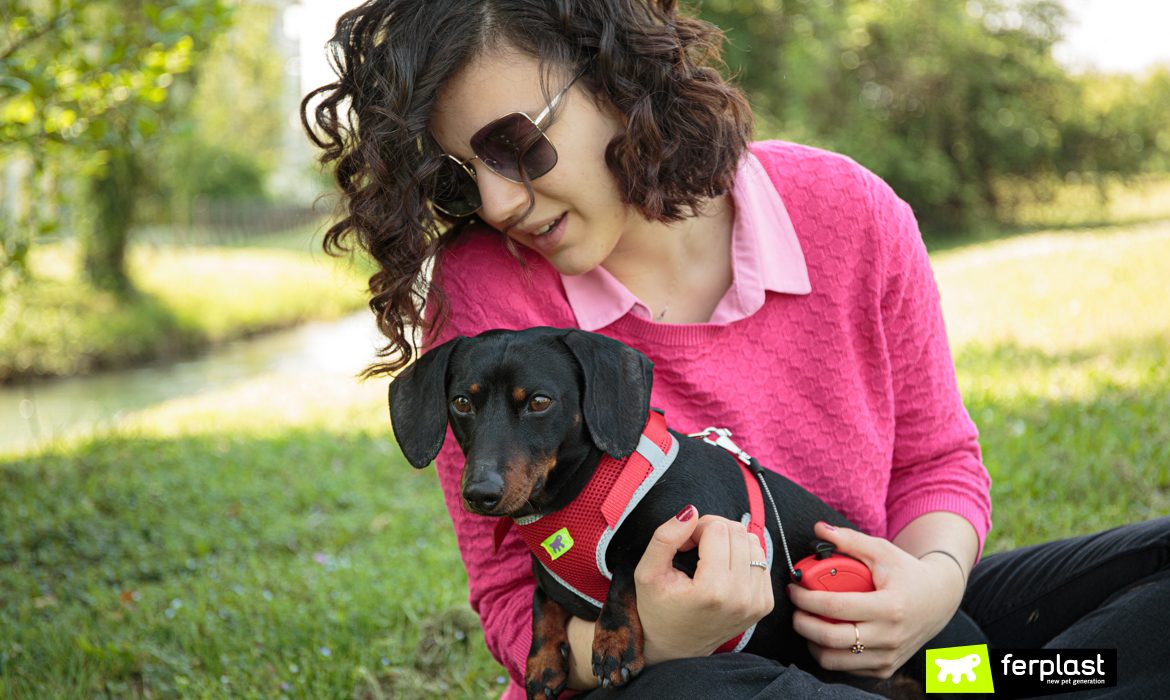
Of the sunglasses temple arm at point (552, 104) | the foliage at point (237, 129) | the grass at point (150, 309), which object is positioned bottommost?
the foliage at point (237, 129)

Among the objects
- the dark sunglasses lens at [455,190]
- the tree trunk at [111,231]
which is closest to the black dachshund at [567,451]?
the dark sunglasses lens at [455,190]

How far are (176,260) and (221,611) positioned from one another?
13663 mm

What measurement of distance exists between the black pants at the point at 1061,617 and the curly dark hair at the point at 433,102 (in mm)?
883

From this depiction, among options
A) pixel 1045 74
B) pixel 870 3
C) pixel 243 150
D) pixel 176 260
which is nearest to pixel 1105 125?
pixel 1045 74

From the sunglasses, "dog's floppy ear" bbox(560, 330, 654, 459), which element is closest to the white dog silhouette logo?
"dog's floppy ear" bbox(560, 330, 654, 459)

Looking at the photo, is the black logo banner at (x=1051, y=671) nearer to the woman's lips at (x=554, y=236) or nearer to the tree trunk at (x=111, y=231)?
the woman's lips at (x=554, y=236)

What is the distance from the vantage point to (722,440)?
1975 mm

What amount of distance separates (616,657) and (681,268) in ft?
2.99

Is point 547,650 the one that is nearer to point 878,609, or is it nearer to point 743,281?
point 878,609

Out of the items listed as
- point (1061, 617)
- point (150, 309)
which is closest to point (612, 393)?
point (1061, 617)

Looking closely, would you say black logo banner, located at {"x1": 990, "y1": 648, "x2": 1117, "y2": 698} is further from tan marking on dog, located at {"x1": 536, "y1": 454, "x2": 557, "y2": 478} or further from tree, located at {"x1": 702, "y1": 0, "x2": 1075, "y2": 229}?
tree, located at {"x1": 702, "y1": 0, "x2": 1075, "y2": 229}

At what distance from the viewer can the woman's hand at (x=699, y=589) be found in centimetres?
165

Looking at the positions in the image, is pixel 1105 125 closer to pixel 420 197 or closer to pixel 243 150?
pixel 420 197

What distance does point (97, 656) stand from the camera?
2.91 m
